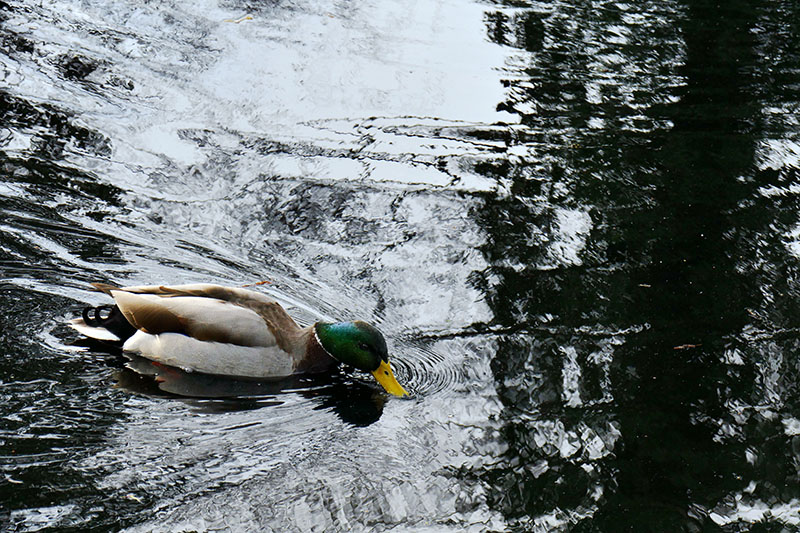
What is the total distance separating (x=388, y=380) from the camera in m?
5.18

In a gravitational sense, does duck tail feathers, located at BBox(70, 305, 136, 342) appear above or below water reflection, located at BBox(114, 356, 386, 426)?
above

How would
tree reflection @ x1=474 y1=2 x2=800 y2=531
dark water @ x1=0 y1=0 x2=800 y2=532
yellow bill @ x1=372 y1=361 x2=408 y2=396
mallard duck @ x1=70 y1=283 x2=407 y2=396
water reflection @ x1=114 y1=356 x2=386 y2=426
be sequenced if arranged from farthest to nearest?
mallard duck @ x1=70 y1=283 x2=407 y2=396
yellow bill @ x1=372 y1=361 x2=408 y2=396
water reflection @ x1=114 y1=356 x2=386 y2=426
tree reflection @ x1=474 y1=2 x2=800 y2=531
dark water @ x1=0 y1=0 x2=800 y2=532

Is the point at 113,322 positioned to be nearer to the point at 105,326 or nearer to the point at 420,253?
the point at 105,326

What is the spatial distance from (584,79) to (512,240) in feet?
10.2

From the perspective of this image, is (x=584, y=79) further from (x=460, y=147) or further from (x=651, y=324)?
(x=651, y=324)

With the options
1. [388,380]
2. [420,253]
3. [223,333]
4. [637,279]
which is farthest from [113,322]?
[637,279]

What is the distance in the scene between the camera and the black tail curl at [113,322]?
5371 millimetres

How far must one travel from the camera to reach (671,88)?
916cm

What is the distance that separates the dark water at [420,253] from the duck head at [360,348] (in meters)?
0.15

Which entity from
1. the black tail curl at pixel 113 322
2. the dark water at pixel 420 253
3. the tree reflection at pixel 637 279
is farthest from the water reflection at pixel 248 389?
the tree reflection at pixel 637 279

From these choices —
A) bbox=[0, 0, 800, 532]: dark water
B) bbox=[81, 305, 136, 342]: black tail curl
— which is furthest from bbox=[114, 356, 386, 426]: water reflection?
bbox=[81, 305, 136, 342]: black tail curl

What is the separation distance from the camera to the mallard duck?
530cm

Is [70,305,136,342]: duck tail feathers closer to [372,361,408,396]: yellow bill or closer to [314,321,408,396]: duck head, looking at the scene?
[314,321,408,396]: duck head

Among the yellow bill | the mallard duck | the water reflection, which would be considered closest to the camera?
the water reflection
